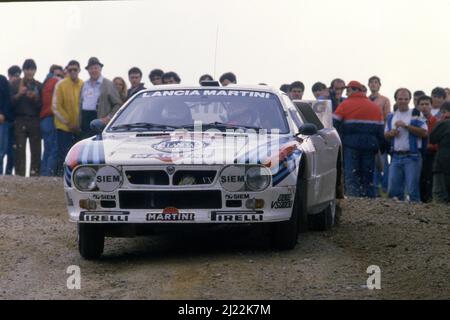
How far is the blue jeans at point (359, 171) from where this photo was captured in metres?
17.5

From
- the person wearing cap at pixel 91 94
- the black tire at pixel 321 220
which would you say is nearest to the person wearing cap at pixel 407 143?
the person wearing cap at pixel 91 94

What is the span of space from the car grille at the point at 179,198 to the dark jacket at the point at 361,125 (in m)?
7.47

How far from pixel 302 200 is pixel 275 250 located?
58 cm

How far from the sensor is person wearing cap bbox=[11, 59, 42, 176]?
68.6ft

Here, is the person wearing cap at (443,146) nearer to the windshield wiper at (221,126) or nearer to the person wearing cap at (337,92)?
the person wearing cap at (337,92)

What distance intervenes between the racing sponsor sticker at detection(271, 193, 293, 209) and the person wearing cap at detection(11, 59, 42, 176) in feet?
36.7

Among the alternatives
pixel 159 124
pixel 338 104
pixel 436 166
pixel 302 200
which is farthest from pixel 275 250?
pixel 338 104

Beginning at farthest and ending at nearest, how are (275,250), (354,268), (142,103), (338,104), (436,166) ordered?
1. (338,104)
2. (436,166)
3. (142,103)
4. (275,250)
5. (354,268)

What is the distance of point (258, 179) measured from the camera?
406 inches

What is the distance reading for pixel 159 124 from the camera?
11.5 metres

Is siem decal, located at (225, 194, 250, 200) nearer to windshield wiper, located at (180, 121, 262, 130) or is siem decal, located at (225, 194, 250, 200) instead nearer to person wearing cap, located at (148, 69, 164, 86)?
windshield wiper, located at (180, 121, 262, 130)

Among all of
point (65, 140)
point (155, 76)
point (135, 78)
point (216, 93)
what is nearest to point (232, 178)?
point (216, 93)

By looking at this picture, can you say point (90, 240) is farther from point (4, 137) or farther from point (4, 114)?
point (4, 137)

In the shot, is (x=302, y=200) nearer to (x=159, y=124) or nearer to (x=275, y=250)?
(x=275, y=250)
